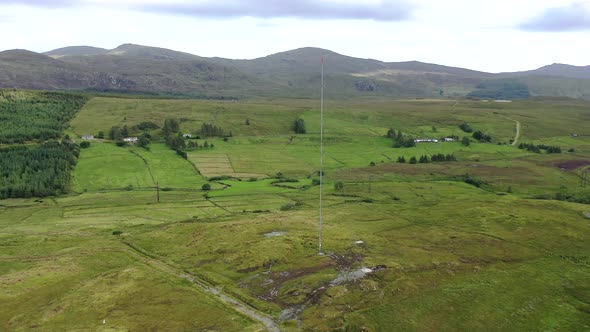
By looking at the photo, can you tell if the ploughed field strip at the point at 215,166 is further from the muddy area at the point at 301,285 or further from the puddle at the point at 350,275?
the puddle at the point at 350,275

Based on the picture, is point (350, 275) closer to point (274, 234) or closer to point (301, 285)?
point (301, 285)

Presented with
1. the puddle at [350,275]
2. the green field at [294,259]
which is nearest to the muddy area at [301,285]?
the puddle at [350,275]

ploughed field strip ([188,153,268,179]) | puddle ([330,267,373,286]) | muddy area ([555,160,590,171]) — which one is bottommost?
muddy area ([555,160,590,171])

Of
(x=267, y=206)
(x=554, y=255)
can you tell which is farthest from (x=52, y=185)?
(x=554, y=255)

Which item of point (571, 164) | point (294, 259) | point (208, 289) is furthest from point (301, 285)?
point (571, 164)

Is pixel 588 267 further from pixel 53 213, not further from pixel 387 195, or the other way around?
pixel 53 213

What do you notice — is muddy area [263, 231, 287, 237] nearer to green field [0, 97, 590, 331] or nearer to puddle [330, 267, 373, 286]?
green field [0, 97, 590, 331]

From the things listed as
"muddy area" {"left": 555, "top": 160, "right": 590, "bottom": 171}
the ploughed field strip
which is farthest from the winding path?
"muddy area" {"left": 555, "top": 160, "right": 590, "bottom": 171}

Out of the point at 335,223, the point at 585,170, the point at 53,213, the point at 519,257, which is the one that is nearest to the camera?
the point at 519,257

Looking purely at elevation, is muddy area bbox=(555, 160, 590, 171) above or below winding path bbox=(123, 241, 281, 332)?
below

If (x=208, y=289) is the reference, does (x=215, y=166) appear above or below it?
below

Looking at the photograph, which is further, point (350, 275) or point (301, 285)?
point (350, 275)
